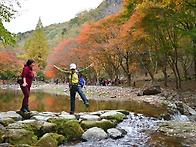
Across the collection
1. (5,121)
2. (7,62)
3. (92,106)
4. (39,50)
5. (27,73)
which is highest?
(39,50)

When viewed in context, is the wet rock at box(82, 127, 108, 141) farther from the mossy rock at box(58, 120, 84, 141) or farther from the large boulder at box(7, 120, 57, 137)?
the large boulder at box(7, 120, 57, 137)

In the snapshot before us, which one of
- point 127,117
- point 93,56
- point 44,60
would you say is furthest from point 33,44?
point 127,117

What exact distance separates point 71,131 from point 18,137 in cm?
140

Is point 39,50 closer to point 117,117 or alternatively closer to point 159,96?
point 159,96

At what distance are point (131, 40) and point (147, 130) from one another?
13.2 m

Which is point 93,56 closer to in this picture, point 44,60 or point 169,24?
point 169,24

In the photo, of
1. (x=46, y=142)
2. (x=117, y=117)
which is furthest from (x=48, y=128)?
(x=117, y=117)

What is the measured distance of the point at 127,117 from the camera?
6.61 metres

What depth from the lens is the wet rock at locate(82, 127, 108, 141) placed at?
463cm

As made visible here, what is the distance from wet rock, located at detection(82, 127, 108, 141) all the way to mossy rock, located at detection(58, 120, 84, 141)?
0.19 metres

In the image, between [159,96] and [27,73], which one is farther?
[159,96]

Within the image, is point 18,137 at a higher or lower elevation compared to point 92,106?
Result: higher

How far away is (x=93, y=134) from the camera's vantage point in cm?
470

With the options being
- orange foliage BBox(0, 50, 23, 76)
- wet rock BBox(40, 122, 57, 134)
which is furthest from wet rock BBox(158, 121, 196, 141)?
orange foliage BBox(0, 50, 23, 76)
